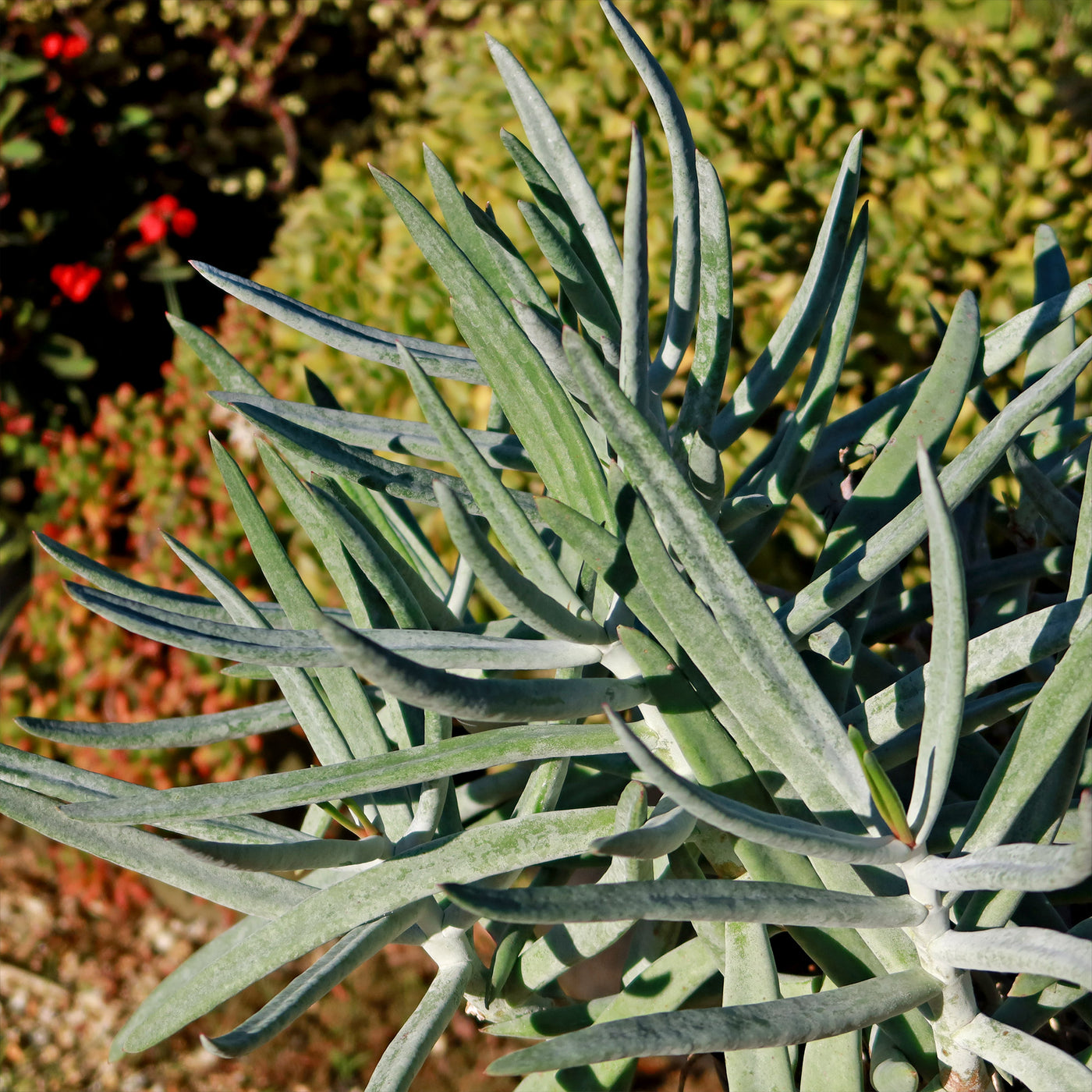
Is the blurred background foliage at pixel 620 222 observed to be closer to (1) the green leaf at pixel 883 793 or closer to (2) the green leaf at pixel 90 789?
(2) the green leaf at pixel 90 789

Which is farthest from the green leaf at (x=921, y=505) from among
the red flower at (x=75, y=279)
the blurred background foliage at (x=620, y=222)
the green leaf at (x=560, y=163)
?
the red flower at (x=75, y=279)

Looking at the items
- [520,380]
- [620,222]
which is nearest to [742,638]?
[520,380]

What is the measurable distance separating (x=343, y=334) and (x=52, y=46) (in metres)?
2.79

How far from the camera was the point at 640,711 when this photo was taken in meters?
0.55

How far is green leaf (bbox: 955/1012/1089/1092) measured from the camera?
0.41m

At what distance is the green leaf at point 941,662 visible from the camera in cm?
38

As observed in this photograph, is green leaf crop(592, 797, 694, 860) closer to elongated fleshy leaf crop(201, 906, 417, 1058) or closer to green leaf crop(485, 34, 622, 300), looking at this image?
elongated fleshy leaf crop(201, 906, 417, 1058)

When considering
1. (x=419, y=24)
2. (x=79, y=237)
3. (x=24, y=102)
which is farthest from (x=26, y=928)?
(x=419, y=24)

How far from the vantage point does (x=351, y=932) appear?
502 mm

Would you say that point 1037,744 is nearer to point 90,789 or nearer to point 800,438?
point 800,438

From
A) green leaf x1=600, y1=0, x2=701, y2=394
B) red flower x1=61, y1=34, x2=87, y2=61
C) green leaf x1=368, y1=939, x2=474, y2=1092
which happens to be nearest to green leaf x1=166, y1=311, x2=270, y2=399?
green leaf x1=600, y1=0, x2=701, y2=394

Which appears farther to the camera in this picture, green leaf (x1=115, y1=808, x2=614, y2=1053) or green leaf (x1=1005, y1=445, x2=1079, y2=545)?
green leaf (x1=1005, y1=445, x2=1079, y2=545)

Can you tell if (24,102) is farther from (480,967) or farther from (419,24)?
(480,967)

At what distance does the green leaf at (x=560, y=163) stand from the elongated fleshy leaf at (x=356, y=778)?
272mm
